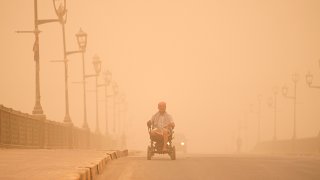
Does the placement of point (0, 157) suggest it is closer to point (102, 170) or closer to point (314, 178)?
point (102, 170)

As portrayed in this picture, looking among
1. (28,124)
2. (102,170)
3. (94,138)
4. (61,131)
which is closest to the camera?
(102,170)

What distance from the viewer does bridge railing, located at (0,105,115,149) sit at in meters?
28.1

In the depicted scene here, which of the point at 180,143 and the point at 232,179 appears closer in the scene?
the point at 232,179

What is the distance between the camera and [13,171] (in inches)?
647

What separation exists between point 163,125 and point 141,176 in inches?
317

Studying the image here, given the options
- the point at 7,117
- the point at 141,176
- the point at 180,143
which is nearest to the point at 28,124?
the point at 7,117

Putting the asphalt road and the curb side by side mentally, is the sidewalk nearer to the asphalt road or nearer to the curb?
the curb

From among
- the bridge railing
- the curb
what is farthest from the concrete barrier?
the curb

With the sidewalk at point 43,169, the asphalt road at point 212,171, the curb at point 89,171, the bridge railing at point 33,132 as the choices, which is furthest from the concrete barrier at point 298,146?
the sidewalk at point 43,169

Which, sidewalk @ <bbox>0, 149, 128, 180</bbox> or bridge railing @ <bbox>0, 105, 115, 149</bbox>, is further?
bridge railing @ <bbox>0, 105, 115, 149</bbox>

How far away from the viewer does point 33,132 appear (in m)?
33.3

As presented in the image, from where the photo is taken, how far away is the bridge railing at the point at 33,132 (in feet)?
92.2

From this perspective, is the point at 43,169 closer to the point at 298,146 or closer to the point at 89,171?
the point at 89,171

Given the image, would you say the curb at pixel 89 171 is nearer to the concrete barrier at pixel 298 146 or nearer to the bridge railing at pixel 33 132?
the bridge railing at pixel 33 132
